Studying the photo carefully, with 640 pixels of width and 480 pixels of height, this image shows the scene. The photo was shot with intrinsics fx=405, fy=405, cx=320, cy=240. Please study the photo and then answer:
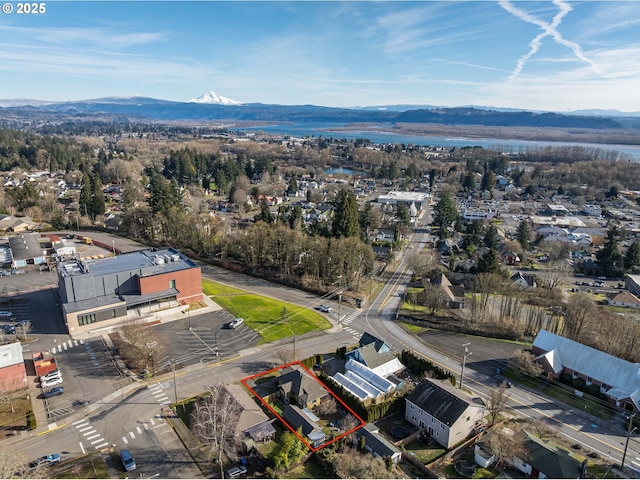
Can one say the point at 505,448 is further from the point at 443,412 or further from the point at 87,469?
the point at 87,469

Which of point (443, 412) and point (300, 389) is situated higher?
point (443, 412)

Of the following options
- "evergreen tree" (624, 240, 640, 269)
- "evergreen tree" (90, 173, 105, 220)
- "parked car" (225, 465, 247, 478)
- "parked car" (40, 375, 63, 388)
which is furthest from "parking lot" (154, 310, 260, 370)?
"evergreen tree" (624, 240, 640, 269)

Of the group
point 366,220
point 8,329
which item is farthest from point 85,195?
point 366,220

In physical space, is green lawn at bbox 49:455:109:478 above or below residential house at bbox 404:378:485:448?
below

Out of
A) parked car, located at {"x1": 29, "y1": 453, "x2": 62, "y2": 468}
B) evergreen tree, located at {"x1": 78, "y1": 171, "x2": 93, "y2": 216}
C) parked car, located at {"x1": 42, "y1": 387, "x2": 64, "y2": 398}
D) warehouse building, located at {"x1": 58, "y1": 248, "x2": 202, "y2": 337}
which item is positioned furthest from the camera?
evergreen tree, located at {"x1": 78, "y1": 171, "x2": 93, "y2": 216}

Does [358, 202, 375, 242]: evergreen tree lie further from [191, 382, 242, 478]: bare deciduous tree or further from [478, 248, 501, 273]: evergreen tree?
[191, 382, 242, 478]: bare deciduous tree

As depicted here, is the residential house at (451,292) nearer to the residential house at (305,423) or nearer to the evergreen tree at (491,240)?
the evergreen tree at (491,240)

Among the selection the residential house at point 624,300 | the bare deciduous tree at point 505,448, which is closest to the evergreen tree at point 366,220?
the residential house at point 624,300

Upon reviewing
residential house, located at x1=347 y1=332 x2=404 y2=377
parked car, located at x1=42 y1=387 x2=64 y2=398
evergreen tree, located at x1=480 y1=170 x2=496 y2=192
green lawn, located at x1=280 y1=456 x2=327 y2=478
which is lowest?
green lawn, located at x1=280 y1=456 x2=327 y2=478
